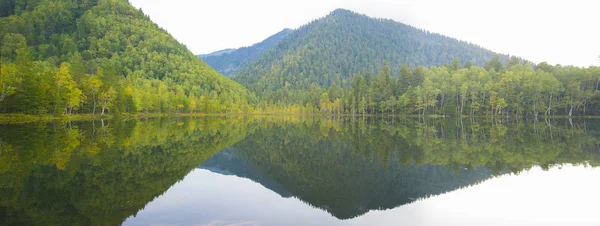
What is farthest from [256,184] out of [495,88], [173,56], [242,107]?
[173,56]

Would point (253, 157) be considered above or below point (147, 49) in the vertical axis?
below

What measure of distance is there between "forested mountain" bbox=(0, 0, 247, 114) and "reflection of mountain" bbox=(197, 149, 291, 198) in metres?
46.7

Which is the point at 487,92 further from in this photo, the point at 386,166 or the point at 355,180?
the point at 355,180

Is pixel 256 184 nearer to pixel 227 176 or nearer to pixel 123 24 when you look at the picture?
pixel 227 176

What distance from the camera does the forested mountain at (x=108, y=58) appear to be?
65062 millimetres

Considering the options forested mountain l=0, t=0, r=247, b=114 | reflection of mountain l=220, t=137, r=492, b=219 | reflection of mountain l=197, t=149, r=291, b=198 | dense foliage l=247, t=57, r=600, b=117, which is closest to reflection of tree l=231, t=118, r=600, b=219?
reflection of mountain l=220, t=137, r=492, b=219

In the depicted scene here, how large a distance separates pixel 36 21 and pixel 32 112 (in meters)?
114

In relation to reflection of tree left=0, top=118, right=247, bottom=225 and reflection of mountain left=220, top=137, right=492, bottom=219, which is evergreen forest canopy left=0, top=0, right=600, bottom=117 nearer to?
reflection of tree left=0, top=118, right=247, bottom=225

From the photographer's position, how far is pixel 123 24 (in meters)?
157

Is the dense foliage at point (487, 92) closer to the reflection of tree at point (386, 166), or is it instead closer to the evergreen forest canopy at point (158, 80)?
the evergreen forest canopy at point (158, 80)

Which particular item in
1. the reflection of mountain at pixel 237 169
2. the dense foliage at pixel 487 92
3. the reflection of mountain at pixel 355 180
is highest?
the dense foliage at pixel 487 92

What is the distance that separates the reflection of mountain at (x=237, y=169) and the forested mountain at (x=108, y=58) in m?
46.7

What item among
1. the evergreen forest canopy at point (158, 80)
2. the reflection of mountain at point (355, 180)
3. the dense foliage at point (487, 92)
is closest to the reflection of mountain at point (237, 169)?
the reflection of mountain at point (355, 180)

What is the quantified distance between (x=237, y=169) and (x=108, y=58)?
144730 mm
